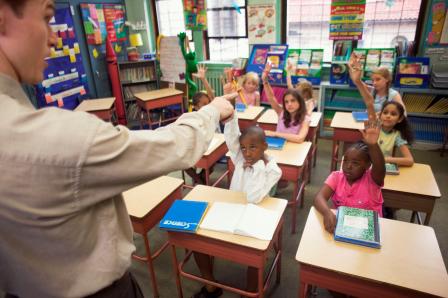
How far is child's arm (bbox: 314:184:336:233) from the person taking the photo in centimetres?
158

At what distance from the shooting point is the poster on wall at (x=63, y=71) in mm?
4324

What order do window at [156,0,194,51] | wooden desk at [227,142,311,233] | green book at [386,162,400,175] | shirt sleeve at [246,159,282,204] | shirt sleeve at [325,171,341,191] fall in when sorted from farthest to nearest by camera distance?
window at [156,0,194,51] → wooden desk at [227,142,311,233] → green book at [386,162,400,175] → shirt sleeve at [325,171,341,191] → shirt sleeve at [246,159,282,204]

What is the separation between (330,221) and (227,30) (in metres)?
4.65

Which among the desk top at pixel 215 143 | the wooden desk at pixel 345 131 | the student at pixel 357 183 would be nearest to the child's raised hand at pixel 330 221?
the student at pixel 357 183

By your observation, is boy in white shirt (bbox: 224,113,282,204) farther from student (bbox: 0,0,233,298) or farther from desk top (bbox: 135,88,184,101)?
desk top (bbox: 135,88,184,101)

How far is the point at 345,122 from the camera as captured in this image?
10.8ft

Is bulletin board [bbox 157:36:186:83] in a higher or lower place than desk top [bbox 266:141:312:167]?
higher

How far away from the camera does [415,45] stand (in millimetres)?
4199

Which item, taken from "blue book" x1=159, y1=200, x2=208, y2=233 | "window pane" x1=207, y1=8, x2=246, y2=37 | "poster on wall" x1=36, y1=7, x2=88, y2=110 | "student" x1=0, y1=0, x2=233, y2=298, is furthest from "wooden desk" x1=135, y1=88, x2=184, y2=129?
"student" x1=0, y1=0, x2=233, y2=298

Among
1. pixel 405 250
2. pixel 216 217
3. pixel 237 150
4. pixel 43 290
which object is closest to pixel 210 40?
pixel 237 150

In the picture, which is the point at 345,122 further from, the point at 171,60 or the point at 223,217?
the point at 171,60

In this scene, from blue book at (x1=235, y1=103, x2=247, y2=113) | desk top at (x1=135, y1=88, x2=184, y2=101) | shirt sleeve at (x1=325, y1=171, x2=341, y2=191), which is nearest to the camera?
shirt sleeve at (x1=325, y1=171, x2=341, y2=191)

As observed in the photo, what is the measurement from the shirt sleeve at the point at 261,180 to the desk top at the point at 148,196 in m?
0.55

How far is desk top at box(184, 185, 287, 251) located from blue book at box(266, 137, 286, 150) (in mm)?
882
